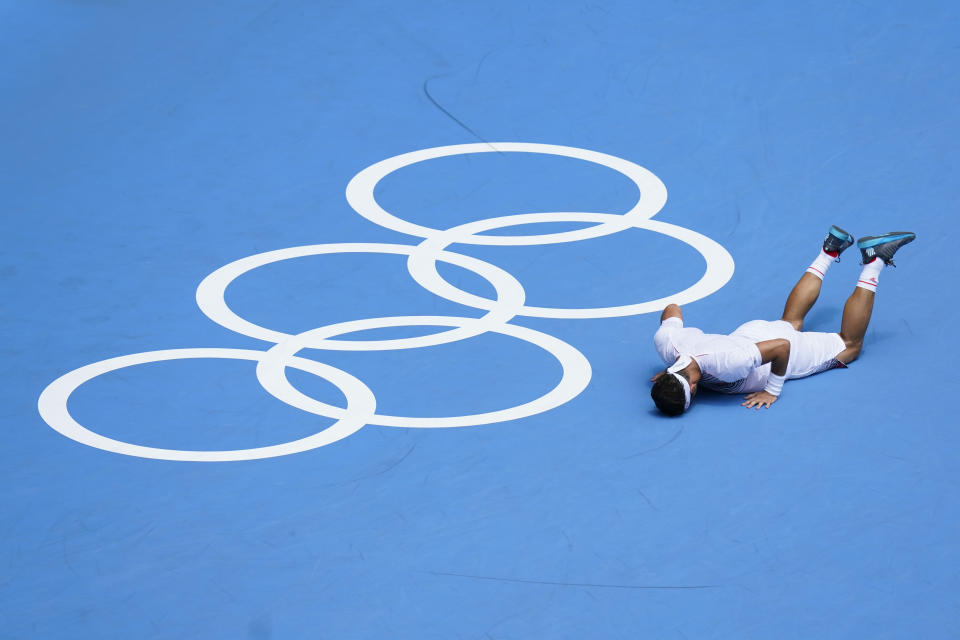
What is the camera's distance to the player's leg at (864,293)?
7.52 meters

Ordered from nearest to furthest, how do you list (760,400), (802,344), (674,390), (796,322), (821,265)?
(674,390) → (760,400) → (802,344) → (796,322) → (821,265)

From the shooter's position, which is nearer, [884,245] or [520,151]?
[884,245]

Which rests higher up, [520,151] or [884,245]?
[884,245]

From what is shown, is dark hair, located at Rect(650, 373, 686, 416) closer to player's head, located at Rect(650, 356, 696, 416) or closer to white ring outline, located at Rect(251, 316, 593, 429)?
player's head, located at Rect(650, 356, 696, 416)

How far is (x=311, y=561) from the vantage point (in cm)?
604

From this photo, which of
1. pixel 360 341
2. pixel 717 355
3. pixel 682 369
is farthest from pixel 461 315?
pixel 717 355

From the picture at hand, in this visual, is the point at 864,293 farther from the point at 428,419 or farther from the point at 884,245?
the point at 428,419

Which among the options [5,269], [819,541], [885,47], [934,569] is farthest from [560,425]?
[885,47]

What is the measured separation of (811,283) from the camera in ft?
25.8

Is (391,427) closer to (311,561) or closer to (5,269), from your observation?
(311,561)

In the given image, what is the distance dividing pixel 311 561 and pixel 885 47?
25.8 feet

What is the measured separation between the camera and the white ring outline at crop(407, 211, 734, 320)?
8.24 meters

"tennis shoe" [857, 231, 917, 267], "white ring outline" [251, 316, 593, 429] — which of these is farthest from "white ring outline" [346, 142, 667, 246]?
"tennis shoe" [857, 231, 917, 267]

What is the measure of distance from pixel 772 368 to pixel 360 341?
283cm
